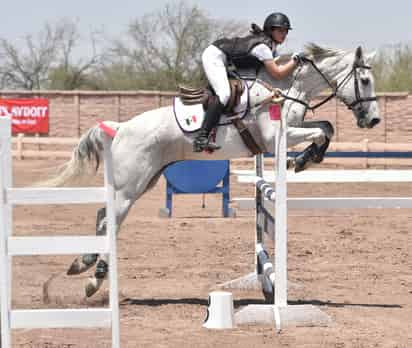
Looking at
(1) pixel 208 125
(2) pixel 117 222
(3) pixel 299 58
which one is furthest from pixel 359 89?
(2) pixel 117 222

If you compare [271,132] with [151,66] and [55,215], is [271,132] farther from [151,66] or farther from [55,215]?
[151,66]

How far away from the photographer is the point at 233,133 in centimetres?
761

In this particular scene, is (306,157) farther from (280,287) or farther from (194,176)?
(194,176)

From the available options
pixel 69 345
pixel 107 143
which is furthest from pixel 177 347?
pixel 107 143

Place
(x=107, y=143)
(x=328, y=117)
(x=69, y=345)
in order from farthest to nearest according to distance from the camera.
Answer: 1. (x=328, y=117)
2. (x=69, y=345)
3. (x=107, y=143)

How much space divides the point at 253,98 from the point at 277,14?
703 millimetres

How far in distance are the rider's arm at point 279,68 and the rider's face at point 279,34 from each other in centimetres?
19

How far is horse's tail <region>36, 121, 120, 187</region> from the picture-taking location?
25.8ft

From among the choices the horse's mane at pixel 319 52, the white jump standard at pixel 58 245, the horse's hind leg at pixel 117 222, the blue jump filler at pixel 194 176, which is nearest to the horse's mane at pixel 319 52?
the horse's mane at pixel 319 52

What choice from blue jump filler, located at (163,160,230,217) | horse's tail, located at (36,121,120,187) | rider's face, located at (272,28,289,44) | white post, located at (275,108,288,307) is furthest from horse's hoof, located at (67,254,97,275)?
blue jump filler, located at (163,160,230,217)

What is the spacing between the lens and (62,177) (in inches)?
309

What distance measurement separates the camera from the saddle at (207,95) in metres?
7.56

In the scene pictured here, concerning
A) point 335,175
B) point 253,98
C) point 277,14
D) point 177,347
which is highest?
point 277,14

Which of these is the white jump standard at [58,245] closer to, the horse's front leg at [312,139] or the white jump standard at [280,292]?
the white jump standard at [280,292]
